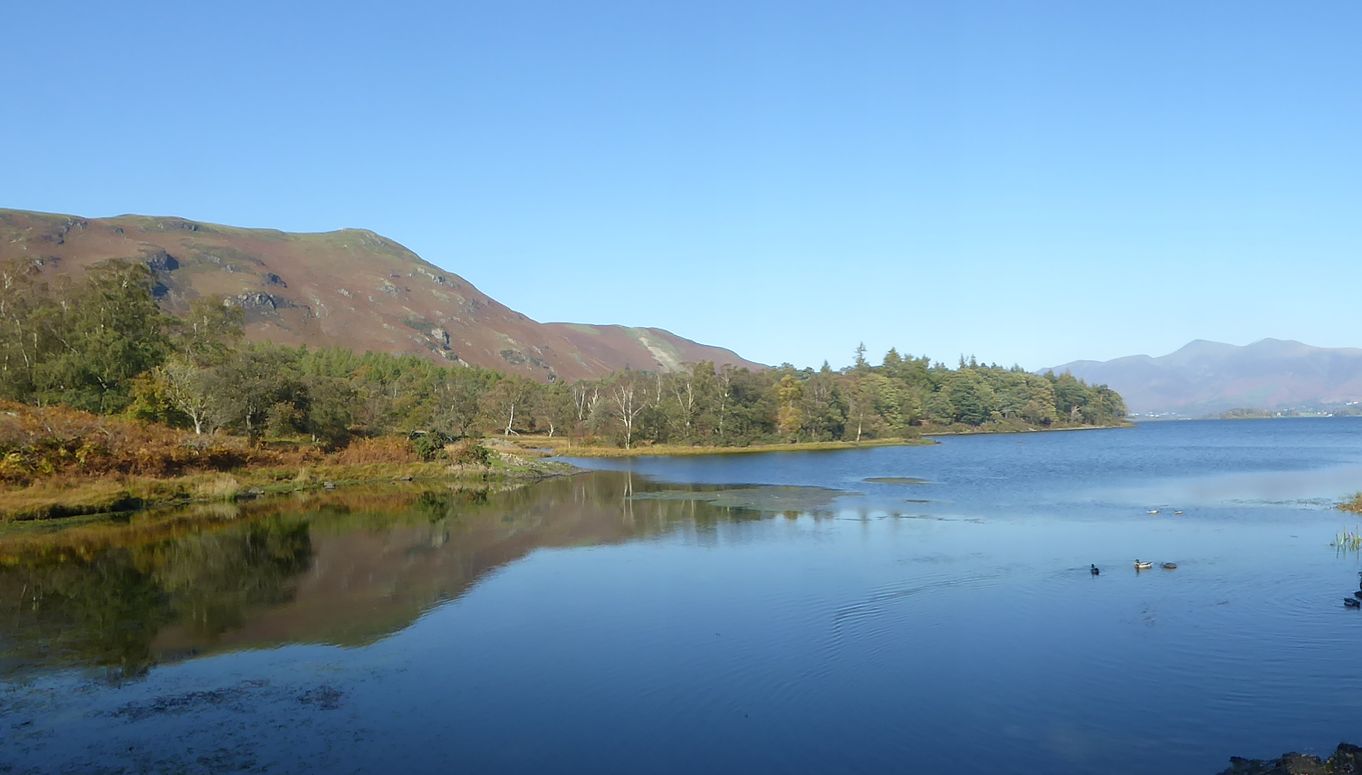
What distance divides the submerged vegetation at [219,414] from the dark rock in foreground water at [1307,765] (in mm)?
40517

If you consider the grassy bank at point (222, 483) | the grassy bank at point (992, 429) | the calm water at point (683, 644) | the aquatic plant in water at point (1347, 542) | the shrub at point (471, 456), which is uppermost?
the grassy bank at point (992, 429)

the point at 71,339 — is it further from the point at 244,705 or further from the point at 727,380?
the point at 727,380

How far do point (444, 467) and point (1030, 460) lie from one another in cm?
4634

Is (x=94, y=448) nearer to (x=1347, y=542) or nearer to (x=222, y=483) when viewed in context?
(x=222, y=483)

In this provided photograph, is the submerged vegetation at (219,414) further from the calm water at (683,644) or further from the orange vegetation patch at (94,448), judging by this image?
the calm water at (683,644)

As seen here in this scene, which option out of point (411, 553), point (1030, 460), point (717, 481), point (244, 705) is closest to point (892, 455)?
point (1030, 460)

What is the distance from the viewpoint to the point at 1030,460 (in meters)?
71.7

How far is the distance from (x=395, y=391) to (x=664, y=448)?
32322 millimetres

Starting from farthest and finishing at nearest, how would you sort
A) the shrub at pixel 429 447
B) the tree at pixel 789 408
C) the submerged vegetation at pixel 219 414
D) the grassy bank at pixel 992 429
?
1. the grassy bank at pixel 992 429
2. the tree at pixel 789 408
3. the shrub at pixel 429 447
4. the submerged vegetation at pixel 219 414

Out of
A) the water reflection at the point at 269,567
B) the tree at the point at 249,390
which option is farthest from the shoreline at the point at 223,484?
the tree at the point at 249,390

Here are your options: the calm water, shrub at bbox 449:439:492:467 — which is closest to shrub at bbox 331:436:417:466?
shrub at bbox 449:439:492:467

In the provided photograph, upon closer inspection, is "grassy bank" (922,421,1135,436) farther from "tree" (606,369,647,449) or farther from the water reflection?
the water reflection

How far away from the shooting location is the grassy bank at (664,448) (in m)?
88.9

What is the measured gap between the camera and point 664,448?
312ft
